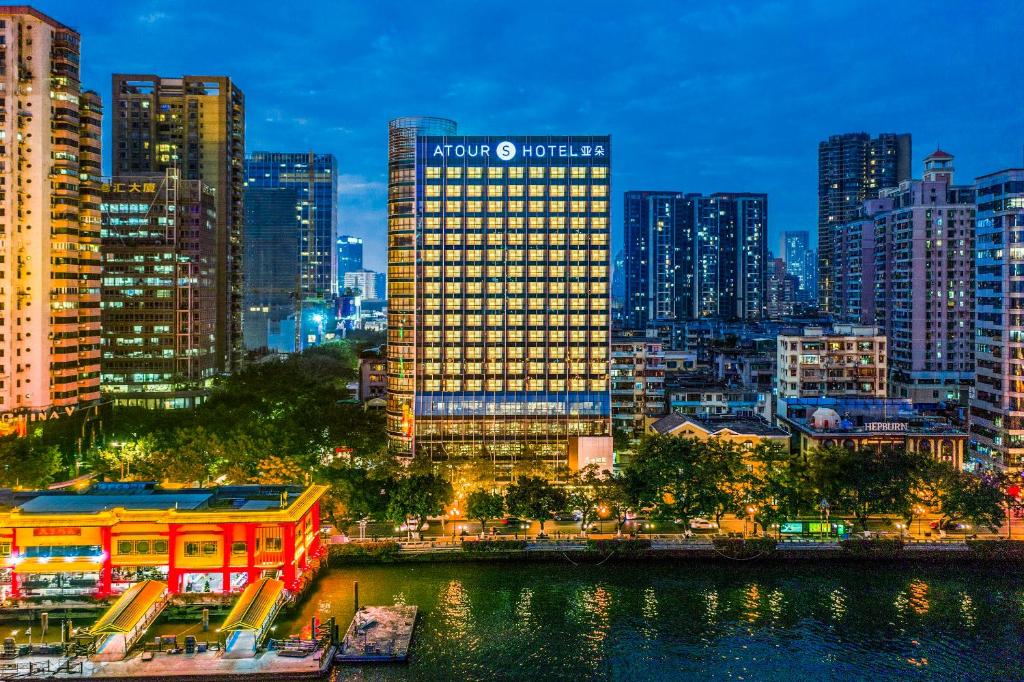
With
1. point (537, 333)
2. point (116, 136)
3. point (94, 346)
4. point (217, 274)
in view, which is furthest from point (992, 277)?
point (116, 136)

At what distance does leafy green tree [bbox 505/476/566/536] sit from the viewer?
51688 mm

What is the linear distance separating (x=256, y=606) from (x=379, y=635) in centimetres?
581

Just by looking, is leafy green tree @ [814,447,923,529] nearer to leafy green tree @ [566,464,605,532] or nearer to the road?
the road

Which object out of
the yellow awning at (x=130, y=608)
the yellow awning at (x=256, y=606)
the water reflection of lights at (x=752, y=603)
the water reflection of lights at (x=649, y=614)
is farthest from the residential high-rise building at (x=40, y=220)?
the water reflection of lights at (x=752, y=603)

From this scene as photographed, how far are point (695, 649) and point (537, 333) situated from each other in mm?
35883

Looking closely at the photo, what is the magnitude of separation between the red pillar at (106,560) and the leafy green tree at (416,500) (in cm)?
1524

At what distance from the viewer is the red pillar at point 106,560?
4300 cm

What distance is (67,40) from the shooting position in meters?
73.1

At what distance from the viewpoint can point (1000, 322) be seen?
6688cm

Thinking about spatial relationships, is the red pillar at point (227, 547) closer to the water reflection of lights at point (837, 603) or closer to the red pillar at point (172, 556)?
the red pillar at point (172, 556)

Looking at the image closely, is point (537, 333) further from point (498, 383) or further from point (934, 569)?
point (934, 569)

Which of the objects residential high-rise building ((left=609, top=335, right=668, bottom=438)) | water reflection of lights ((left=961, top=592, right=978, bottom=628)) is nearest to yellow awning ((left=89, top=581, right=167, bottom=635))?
water reflection of lights ((left=961, top=592, right=978, bottom=628))

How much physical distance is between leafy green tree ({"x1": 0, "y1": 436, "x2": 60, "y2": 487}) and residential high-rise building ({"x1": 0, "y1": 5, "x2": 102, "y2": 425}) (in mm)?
10292

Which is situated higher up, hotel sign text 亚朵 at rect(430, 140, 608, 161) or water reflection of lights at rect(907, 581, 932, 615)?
hotel sign text 亚朵 at rect(430, 140, 608, 161)
